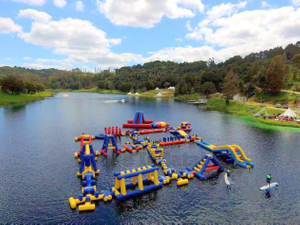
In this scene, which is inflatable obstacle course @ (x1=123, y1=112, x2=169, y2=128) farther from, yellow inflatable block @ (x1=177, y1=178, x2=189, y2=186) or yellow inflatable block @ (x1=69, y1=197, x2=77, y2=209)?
yellow inflatable block @ (x1=69, y1=197, x2=77, y2=209)

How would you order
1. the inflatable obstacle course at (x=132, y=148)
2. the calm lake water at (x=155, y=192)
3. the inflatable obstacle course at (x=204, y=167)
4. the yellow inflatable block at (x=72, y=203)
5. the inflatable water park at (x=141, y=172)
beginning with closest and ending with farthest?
the calm lake water at (x=155, y=192)
the yellow inflatable block at (x=72, y=203)
the inflatable water park at (x=141, y=172)
the inflatable obstacle course at (x=204, y=167)
the inflatable obstacle course at (x=132, y=148)

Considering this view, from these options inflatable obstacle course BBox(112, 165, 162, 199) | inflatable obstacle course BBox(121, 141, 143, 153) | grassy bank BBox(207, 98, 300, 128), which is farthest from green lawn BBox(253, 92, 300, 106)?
inflatable obstacle course BBox(112, 165, 162, 199)

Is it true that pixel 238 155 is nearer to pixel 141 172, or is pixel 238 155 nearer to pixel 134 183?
pixel 141 172

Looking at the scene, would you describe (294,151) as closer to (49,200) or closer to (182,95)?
(49,200)

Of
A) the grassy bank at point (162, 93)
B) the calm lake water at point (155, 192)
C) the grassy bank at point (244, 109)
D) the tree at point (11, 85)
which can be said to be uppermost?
the tree at point (11, 85)

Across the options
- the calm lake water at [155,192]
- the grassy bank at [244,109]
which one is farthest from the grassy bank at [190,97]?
the calm lake water at [155,192]

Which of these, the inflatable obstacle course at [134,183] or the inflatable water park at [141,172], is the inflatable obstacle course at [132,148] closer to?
the inflatable water park at [141,172]

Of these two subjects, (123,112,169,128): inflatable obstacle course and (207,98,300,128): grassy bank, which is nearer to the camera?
(123,112,169,128): inflatable obstacle course

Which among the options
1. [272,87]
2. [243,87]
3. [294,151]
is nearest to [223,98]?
[243,87]

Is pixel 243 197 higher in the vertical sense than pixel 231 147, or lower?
lower

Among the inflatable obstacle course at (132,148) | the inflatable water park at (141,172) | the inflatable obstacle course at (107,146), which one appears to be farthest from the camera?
the inflatable obstacle course at (132,148)

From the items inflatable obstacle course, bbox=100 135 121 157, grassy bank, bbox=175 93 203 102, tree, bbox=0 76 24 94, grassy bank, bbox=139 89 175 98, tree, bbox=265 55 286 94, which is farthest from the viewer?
grassy bank, bbox=139 89 175 98
